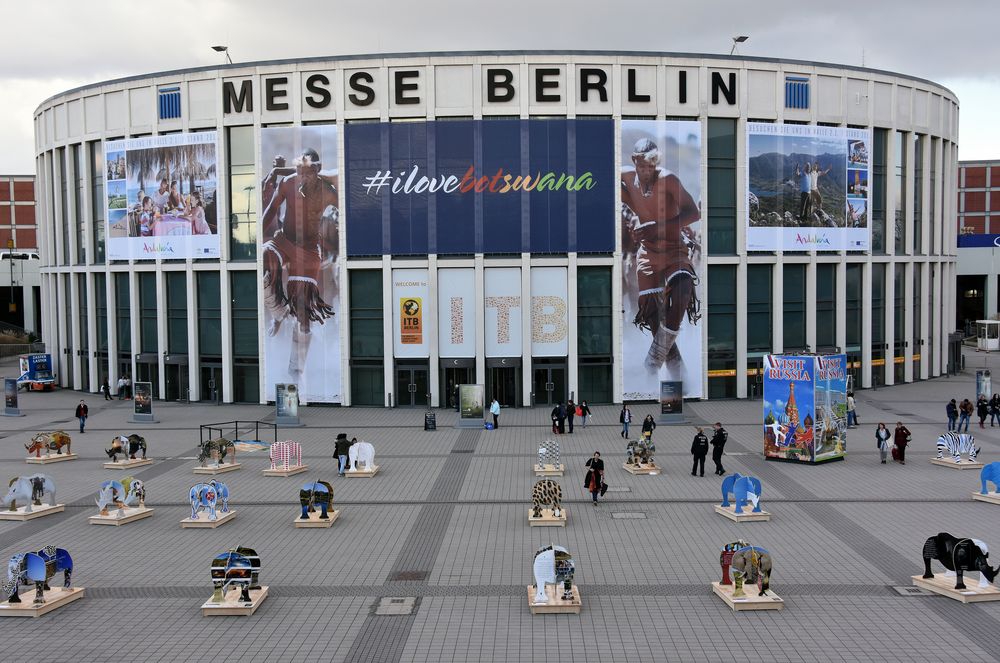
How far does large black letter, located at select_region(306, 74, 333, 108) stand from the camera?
42062 millimetres

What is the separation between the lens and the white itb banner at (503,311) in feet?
137

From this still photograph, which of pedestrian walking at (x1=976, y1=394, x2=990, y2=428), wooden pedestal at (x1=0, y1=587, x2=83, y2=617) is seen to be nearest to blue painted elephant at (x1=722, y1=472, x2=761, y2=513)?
wooden pedestal at (x1=0, y1=587, x2=83, y2=617)

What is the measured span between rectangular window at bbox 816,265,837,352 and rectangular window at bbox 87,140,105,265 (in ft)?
134

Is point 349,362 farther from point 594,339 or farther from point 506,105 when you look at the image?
point 506,105

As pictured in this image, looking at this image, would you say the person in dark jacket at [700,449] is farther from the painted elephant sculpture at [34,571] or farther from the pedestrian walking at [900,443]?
the painted elephant sculpture at [34,571]

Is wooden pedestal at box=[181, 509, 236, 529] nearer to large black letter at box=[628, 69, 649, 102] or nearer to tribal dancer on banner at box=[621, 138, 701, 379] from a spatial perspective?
tribal dancer on banner at box=[621, 138, 701, 379]

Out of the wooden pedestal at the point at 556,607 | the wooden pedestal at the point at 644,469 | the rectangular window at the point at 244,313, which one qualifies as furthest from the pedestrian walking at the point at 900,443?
the rectangular window at the point at 244,313

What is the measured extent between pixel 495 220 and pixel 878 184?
2264 cm

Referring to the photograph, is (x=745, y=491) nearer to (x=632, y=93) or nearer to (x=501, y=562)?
(x=501, y=562)

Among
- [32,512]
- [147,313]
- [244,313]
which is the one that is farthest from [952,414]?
[147,313]

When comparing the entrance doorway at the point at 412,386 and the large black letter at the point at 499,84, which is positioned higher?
the large black letter at the point at 499,84

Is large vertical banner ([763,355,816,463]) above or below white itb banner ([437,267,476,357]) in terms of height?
below

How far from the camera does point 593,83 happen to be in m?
41.6

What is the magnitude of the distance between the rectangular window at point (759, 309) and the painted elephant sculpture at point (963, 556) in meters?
29.1
